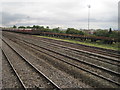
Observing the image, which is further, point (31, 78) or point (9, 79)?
point (31, 78)

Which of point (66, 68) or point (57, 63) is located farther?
point (57, 63)

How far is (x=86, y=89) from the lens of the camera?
607cm

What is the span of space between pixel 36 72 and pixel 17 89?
7.50 ft

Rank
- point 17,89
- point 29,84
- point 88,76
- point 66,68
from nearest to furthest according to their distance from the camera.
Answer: point 17,89, point 29,84, point 88,76, point 66,68

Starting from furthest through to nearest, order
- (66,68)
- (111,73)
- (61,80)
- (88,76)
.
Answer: (66,68)
(111,73)
(88,76)
(61,80)

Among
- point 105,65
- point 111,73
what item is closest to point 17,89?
point 111,73

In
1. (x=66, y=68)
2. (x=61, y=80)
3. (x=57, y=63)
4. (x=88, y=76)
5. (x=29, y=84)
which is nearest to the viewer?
(x=29, y=84)

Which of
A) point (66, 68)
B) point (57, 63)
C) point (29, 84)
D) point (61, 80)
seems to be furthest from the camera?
point (57, 63)

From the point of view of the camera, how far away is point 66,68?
9.00 m

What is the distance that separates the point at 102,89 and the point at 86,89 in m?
0.89

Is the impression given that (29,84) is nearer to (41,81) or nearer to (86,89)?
(41,81)

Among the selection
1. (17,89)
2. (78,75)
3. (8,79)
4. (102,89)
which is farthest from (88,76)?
(8,79)

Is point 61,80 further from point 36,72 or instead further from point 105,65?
point 105,65

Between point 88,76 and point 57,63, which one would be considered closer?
point 88,76
